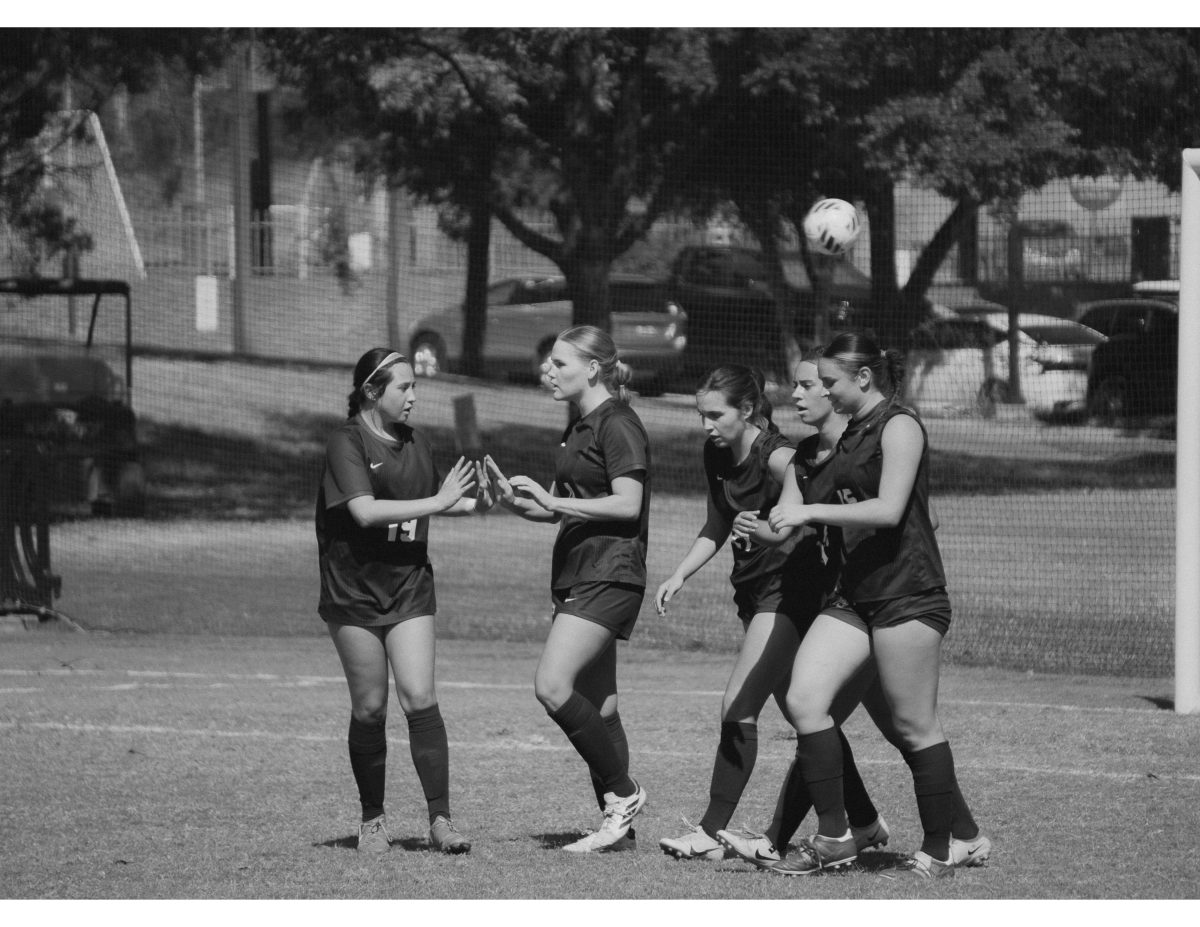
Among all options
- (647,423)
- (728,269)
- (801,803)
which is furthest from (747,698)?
(647,423)

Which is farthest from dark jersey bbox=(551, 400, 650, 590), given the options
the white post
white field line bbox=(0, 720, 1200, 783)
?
the white post

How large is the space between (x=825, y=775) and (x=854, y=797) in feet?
1.28

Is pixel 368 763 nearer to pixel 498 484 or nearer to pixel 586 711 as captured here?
pixel 586 711

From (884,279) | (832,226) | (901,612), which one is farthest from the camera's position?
(884,279)

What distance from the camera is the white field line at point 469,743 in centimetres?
720

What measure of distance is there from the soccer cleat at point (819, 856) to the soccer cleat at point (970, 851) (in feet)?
1.07

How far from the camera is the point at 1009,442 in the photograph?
1633 cm

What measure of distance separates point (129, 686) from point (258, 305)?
1974cm

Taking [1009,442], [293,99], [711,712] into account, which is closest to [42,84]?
[293,99]

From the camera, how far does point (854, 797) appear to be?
5746 millimetres

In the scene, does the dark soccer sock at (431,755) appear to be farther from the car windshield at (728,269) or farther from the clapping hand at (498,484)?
the car windshield at (728,269)

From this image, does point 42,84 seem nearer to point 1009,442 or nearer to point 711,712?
point 1009,442

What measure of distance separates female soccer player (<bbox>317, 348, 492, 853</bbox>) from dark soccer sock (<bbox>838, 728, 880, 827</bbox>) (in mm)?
1322

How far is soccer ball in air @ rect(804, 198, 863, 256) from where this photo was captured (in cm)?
1039
